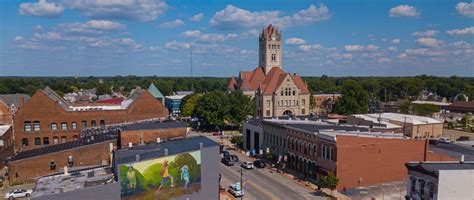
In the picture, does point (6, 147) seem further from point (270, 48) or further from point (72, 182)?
point (270, 48)

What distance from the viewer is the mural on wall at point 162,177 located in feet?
90.7

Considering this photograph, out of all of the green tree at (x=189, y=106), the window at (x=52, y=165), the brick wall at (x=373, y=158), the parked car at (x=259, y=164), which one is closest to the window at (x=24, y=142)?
the window at (x=52, y=165)

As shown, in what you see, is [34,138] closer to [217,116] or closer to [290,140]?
[217,116]

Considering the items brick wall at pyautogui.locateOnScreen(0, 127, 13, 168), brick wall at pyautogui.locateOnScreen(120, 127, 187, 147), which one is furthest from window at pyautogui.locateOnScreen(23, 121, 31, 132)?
brick wall at pyautogui.locateOnScreen(120, 127, 187, 147)

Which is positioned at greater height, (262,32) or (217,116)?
(262,32)

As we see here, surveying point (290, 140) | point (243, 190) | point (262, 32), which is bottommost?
point (243, 190)

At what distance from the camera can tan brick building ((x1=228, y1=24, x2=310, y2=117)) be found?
287 ft

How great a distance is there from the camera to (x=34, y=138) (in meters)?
57.2

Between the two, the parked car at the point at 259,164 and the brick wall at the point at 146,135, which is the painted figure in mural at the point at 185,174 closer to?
the brick wall at the point at 146,135

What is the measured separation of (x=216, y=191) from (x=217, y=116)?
45.5m

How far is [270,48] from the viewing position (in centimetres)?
9969

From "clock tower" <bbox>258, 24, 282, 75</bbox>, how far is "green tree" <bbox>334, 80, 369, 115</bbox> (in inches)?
799

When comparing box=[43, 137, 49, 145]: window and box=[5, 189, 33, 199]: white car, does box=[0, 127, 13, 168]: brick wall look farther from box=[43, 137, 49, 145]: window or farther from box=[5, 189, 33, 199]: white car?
box=[5, 189, 33, 199]: white car

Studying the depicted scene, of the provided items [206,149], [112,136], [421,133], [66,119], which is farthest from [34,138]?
[421,133]
